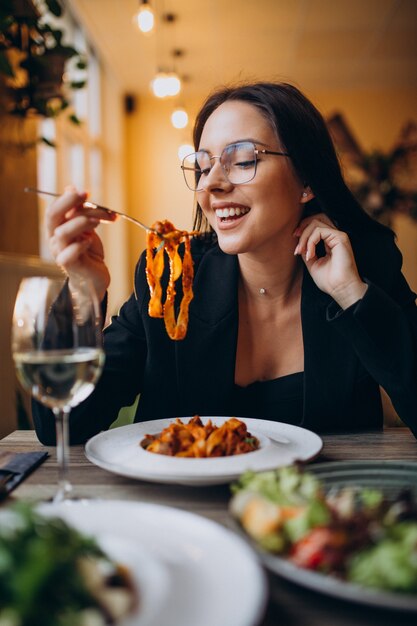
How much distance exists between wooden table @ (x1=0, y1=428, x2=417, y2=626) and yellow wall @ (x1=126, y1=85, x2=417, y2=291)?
7084 millimetres

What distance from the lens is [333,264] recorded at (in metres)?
1.39

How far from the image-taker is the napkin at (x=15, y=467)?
2.63 feet

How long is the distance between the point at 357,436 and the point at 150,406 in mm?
577

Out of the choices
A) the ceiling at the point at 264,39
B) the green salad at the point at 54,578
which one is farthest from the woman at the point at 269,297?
the ceiling at the point at 264,39

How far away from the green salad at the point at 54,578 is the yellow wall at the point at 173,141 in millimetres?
7744

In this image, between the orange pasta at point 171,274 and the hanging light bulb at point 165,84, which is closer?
the orange pasta at point 171,274

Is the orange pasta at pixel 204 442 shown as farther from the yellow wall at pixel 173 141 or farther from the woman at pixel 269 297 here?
the yellow wall at pixel 173 141

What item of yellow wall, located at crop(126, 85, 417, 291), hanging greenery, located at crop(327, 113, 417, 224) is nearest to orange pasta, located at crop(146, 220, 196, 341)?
hanging greenery, located at crop(327, 113, 417, 224)

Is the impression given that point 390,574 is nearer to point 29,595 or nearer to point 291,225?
point 29,595

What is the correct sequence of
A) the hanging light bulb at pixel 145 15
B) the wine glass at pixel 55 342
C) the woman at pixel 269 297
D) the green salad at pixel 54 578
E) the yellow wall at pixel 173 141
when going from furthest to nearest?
1. the yellow wall at pixel 173 141
2. the hanging light bulb at pixel 145 15
3. the woman at pixel 269 297
4. the wine glass at pixel 55 342
5. the green salad at pixel 54 578

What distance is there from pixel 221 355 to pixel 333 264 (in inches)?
14.0

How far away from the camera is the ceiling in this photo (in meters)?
5.21

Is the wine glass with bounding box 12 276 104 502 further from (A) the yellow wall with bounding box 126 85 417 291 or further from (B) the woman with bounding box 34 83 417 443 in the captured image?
(A) the yellow wall with bounding box 126 85 417 291

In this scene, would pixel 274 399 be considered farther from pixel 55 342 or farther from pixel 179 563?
pixel 179 563
